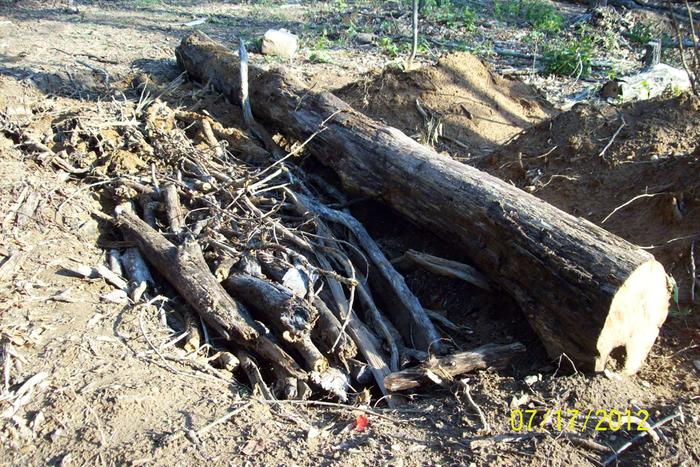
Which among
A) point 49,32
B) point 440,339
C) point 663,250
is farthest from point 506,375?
point 49,32

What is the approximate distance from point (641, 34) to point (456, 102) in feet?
16.8

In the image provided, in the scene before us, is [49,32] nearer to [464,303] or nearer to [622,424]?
[464,303]

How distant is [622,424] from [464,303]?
4.20ft

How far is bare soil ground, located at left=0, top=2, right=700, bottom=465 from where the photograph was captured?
252 cm

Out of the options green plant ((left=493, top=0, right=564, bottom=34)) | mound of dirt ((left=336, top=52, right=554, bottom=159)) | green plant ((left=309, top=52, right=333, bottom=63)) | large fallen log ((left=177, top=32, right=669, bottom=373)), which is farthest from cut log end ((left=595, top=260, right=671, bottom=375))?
green plant ((left=493, top=0, right=564, bottom=34))

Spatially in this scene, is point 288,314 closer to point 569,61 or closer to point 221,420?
point 221,420

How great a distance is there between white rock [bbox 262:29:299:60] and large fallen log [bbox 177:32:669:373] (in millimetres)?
3618

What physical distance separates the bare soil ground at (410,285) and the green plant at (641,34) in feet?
12.9

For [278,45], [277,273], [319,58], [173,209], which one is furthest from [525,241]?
[278,45]

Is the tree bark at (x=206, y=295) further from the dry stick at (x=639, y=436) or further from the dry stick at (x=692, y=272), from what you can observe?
the dry stick at (x=692, y=272)

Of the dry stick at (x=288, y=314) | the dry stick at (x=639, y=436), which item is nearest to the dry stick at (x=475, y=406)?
the dry stick at (x=639, y=436)

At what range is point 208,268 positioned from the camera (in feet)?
11.8

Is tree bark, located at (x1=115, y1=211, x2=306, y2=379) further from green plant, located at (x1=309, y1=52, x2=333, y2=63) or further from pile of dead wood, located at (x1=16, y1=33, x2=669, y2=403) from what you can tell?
green plant, located at (x1=309, y1=52, x2=333, y2=63)

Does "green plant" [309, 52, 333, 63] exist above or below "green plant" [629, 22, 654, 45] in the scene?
below
